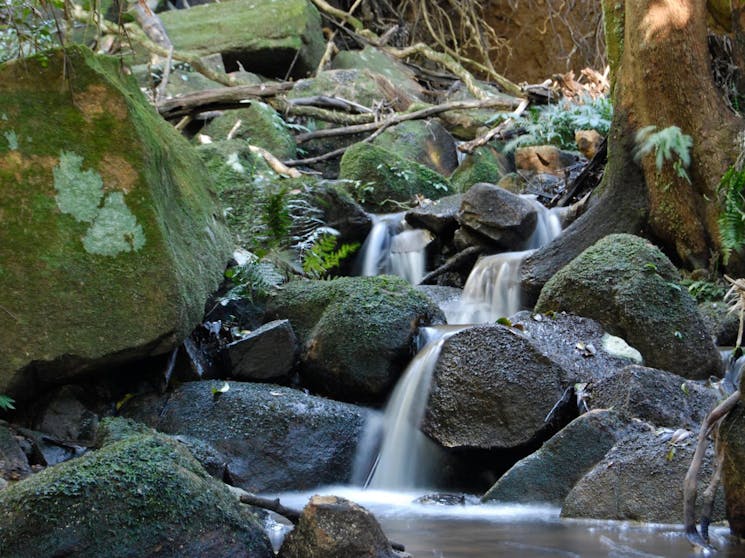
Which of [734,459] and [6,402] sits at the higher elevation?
[734,459]

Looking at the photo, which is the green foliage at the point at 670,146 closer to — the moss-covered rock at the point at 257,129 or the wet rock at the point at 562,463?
the wet rock at the point at 562,463

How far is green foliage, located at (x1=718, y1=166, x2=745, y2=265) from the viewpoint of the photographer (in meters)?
7.66

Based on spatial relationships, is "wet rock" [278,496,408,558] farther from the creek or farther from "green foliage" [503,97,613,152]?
"green foliage" [503,97,613,152]

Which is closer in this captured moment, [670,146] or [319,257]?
[670,146]

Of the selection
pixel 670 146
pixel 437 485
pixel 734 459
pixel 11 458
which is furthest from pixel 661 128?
pixel 11 458

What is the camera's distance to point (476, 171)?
11961 mm

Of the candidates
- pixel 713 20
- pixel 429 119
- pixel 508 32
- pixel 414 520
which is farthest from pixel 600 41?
pixel 414 520

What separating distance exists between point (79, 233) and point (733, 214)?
5.39 m

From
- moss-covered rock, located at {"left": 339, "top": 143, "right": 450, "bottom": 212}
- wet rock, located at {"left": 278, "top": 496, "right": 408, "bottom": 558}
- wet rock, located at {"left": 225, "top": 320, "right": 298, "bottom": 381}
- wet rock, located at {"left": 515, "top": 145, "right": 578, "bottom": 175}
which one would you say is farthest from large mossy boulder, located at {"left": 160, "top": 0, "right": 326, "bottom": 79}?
wet rock, located at {"left": 278, "top": 496, "right": 408, "bottom": 558}

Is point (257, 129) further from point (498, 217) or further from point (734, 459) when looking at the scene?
point (734, 459)

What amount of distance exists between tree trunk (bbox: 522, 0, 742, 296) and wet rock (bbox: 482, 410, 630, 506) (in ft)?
11.6

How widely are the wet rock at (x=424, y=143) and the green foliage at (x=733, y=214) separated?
5.37m

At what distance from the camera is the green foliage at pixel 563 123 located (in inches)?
483

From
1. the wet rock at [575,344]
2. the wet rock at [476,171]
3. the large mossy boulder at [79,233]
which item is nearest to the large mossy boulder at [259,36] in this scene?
Result: the wet rock at [476,171]
